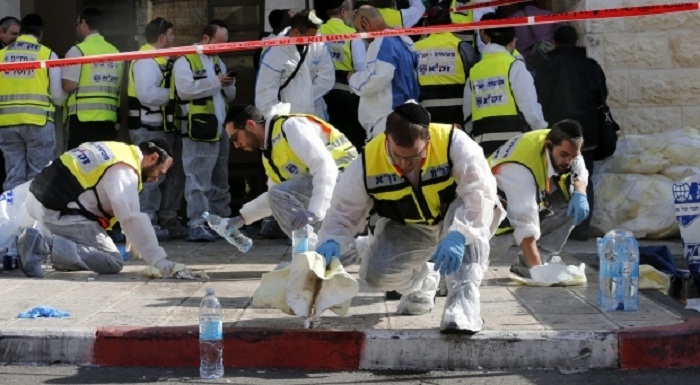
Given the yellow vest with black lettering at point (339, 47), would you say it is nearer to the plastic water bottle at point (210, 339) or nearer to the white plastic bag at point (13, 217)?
the white plastic bag at point (13, 217)

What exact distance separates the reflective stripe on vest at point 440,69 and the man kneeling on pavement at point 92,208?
8.39 feet

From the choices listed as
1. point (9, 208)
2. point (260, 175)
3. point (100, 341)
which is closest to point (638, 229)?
point (260, 175)

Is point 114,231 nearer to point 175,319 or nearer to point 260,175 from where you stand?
point 260,175

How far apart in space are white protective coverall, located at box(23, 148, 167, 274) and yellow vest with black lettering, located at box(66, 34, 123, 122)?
2.13 m

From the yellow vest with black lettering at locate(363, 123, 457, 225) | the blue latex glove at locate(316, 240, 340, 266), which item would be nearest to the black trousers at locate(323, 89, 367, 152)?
the yellow vest with black lettering at locate(363, 123, 457, 225)

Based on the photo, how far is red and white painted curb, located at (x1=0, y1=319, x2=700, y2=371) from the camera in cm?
717

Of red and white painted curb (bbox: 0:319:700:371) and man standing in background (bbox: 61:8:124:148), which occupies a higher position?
man standing in background (bbox: 61:8:124:148)

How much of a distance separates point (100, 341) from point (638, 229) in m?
6.03

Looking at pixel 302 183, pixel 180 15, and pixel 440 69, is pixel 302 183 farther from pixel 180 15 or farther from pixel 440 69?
pixel 180 15

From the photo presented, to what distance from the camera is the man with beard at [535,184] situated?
8.98 meters

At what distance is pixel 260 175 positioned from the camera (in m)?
13.8

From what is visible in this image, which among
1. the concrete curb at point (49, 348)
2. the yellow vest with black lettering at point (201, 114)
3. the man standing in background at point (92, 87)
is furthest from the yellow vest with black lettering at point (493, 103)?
the concrete curb at point (49, 348)

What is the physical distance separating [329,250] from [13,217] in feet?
13.8

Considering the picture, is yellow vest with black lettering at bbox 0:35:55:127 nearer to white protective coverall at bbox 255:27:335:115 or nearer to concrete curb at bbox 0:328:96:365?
white protective coverall at bbox 255:27:335:115
